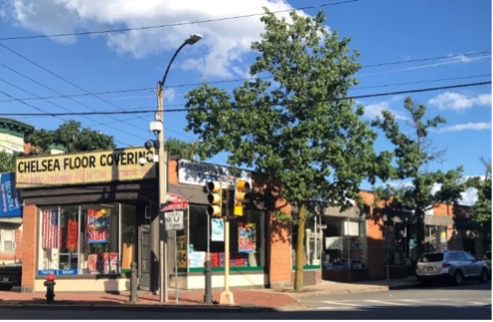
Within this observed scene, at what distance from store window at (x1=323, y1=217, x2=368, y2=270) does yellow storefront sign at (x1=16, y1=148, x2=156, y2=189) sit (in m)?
11.5

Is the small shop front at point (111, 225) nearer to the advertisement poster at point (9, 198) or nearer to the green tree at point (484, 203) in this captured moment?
the advertisement poster at point (9, 198)

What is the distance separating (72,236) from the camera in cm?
2294

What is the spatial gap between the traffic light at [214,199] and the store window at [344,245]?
1357 cm

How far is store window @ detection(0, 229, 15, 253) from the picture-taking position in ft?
129

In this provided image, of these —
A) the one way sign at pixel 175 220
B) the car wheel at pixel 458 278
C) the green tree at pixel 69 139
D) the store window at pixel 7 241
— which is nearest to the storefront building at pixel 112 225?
the one way sign at pixel 175 220

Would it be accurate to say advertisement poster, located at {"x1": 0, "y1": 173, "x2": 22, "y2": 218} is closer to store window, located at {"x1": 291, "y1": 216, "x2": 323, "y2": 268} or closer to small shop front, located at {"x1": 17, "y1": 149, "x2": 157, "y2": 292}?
small shop front, located at {"x1": 17, "y1": 149, "x2": 157, "y2": 292}

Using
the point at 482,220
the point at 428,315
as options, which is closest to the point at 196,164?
the point at 428,315

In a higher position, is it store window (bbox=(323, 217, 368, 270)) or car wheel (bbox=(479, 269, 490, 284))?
store window (bbox=(323, 217, 368, 270))

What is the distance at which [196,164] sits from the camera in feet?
73.3

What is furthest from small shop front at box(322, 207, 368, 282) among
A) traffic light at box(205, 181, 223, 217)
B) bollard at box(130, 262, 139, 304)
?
traffic light at box(205, 181, 223, 217)

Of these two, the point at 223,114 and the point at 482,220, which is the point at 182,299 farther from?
the point at 482,220

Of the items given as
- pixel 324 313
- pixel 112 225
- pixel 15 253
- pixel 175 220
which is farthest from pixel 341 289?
pixel 15 253

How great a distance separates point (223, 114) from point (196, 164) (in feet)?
7.21

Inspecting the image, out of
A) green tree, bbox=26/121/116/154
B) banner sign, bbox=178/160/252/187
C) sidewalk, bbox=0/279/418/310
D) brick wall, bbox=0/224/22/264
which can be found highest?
green tree, bbox=26/121/116/154
